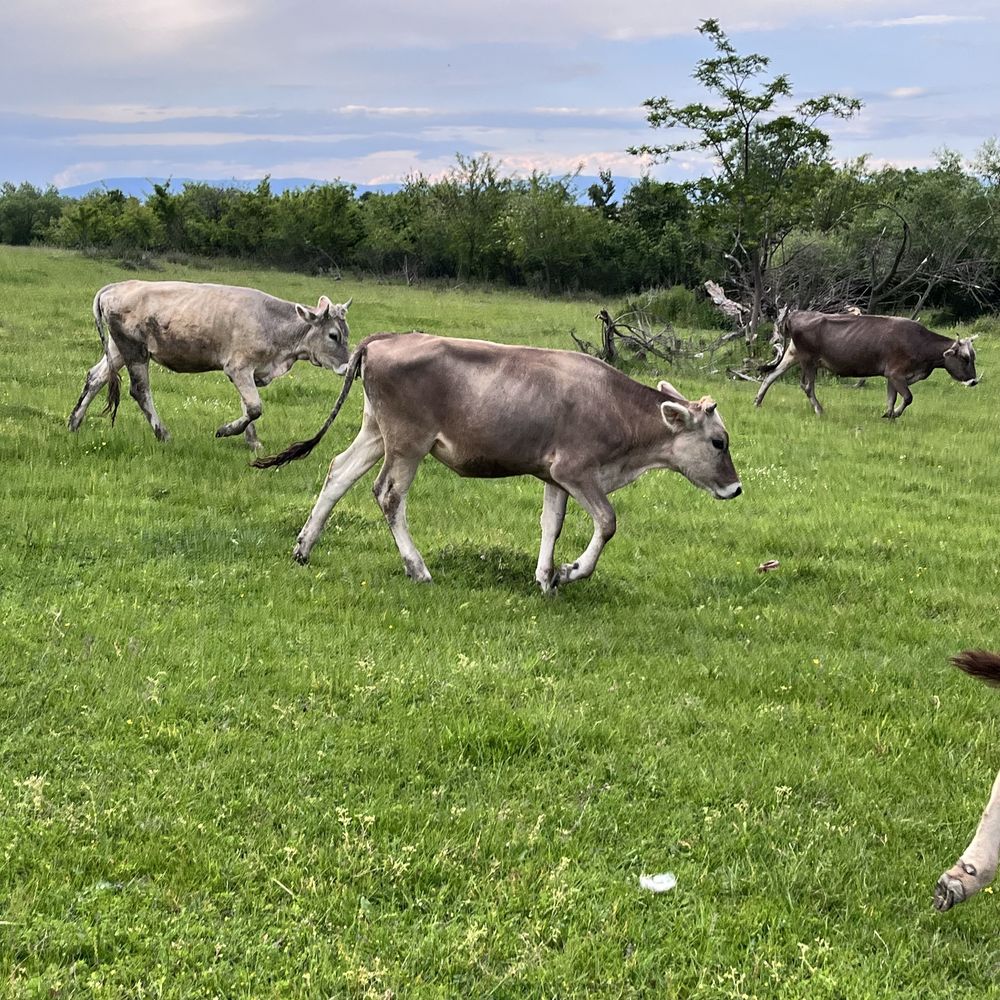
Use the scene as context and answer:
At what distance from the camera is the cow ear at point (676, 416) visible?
8.58 m

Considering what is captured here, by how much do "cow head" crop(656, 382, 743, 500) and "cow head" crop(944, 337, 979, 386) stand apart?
14320 mm

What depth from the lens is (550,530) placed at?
28.8ft

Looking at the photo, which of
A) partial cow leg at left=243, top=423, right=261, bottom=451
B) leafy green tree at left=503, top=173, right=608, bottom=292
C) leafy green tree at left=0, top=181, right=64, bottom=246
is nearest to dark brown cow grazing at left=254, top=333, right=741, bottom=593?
partial cow leg at left=243, top=423, right=261, bottom=451

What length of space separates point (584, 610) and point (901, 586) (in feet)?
10.7

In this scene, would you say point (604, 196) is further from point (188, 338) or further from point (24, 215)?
point (188, 338)

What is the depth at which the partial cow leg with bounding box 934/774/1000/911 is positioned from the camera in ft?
14.2

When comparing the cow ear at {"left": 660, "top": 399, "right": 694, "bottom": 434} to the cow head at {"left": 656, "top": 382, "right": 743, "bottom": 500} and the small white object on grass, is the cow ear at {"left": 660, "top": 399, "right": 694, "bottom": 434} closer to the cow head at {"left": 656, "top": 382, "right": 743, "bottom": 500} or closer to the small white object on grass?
the cow head at {"left": 656, "top": 382, "right": 743, "bottom": 500}

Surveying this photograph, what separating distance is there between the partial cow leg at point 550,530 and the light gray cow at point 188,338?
5.36 metres

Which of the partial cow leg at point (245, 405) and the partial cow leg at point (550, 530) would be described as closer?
the partial cow leg at point (550, 530)

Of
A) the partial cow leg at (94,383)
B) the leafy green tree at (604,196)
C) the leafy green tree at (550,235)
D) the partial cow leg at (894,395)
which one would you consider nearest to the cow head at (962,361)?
the partial cow leg at (894,395)

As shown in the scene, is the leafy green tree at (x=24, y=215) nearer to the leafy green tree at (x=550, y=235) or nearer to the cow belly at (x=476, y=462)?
the leafy green tree at (x=550, y=235)

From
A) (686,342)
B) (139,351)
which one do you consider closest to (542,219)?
(686,342)

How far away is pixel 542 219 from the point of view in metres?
63.3

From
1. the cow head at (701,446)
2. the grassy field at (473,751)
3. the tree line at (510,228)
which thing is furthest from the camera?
the tree line at (510,228)
